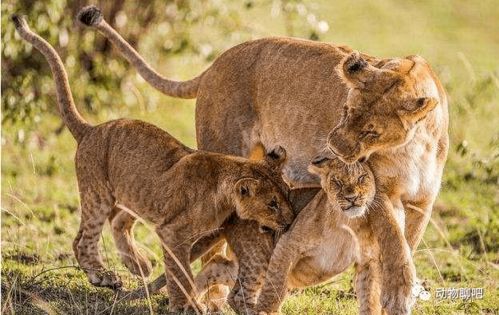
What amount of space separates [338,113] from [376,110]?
2.36 ft

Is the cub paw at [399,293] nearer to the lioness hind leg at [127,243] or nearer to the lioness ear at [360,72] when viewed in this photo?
the lioness ear at [360,72]

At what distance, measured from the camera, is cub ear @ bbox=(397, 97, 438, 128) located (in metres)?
5.09

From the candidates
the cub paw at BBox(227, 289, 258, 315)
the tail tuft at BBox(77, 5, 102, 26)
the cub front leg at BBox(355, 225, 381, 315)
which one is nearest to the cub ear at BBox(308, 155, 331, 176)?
the cub front leg at BBox(355, 225, 381, 315)

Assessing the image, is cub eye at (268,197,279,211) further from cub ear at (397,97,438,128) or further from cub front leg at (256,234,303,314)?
cub ear at (397,97,438,128)

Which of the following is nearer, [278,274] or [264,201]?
[278,274]

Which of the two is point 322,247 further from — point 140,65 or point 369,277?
point 140,65

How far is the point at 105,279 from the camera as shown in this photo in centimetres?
651

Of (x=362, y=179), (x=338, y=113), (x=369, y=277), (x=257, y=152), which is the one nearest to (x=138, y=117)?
(x=257, y=152)

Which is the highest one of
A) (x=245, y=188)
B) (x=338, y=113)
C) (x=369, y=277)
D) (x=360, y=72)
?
(x=360, y=72)

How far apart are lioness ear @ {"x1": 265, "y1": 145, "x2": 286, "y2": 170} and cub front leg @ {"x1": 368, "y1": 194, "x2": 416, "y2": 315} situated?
28.1 inches

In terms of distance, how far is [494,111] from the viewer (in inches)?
516

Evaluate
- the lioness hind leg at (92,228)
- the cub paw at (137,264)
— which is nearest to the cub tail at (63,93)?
the lioness hind leg at (92,228)

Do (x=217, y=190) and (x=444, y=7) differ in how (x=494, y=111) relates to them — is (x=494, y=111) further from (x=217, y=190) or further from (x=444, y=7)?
(x=217, y=190)

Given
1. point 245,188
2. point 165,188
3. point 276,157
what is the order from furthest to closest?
point 165,188 → point 276,157 → point 245,188
